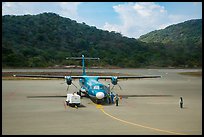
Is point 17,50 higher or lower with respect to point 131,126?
higher

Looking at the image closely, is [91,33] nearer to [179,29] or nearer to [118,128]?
[179,29]

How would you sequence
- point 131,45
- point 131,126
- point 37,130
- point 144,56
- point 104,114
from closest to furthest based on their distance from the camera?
point 37,130, point 131,126, point 104,114, point 144,56, point 131,45

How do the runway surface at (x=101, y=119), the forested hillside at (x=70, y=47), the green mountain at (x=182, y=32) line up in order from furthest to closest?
the green mountain at (x=182, y=32), the forested hillside at (x=70, y=47), the runway surface at (x=101, y=119)

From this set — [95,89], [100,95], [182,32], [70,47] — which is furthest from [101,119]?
[70,47]

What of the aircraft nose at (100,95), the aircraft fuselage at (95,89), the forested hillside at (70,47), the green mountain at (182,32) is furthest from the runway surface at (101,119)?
the green mountain at (182,32)

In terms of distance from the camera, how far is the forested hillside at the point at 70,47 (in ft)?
280

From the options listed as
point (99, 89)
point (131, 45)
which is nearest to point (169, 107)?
point (99, 89)

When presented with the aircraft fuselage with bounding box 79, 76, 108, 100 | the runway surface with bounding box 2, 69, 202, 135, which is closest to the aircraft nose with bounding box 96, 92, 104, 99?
the aircraft fuselage with bounding box 79, 76, 108, 100

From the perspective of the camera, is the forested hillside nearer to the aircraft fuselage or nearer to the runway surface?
the aircraft fuselage

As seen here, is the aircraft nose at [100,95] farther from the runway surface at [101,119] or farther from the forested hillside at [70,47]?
the forested hillside at [70,47]

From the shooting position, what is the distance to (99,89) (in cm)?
2434

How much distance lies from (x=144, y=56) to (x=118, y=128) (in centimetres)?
9189

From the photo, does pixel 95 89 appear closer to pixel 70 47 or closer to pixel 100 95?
pixel 100 95

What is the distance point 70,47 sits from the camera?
12231cm
